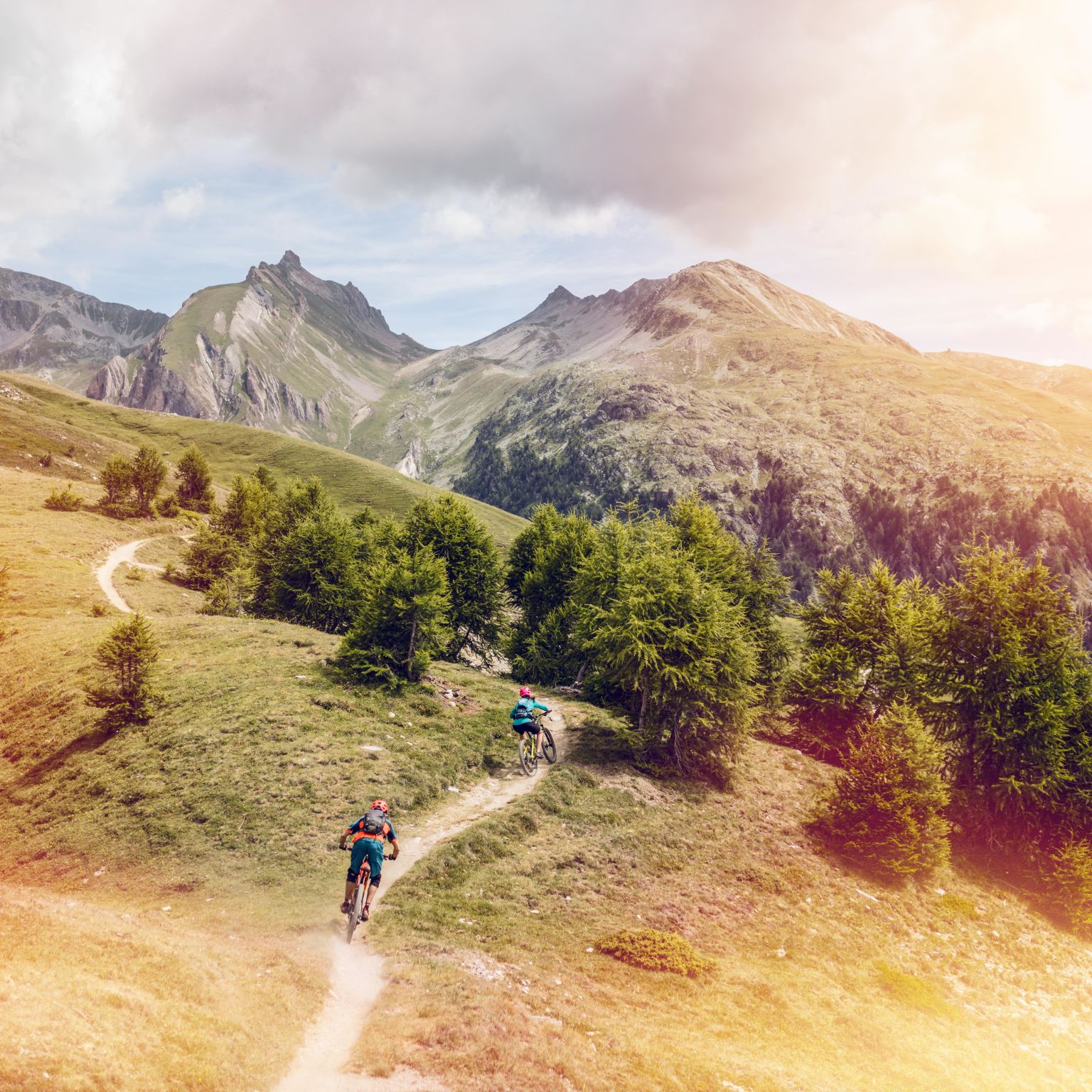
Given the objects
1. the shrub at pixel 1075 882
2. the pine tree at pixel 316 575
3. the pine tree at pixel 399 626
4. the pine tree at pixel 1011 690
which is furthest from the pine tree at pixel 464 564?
the shrub at pixel 1075 882

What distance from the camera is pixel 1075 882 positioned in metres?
31.1

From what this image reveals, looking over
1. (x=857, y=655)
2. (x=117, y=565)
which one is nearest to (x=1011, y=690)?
(x=857, y=655)

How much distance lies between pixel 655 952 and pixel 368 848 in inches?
395

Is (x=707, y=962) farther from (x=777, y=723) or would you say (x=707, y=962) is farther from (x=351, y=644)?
(x=777, y=723)

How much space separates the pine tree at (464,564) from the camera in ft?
163

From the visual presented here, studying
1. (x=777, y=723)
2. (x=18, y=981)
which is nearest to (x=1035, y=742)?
(x=777, y=723)

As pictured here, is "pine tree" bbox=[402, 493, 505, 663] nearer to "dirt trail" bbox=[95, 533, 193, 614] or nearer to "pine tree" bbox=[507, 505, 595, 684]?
"pine tree" bbox=[507, 505, 595, 684]

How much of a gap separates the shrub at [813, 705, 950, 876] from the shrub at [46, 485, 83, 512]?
98.7 metres

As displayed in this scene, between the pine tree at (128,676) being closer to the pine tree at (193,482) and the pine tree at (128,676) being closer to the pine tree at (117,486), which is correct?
the pine tree at (117,486)

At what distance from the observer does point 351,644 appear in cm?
3625

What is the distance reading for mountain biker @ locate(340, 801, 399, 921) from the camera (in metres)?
17.4

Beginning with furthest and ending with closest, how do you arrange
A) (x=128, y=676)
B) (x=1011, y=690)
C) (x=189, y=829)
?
(x=1011, y=690) < (x=128, y=676) < (x=189, y=829)

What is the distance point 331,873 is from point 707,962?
43.5ft

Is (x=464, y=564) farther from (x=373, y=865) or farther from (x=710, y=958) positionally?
(x=710, y=958)
